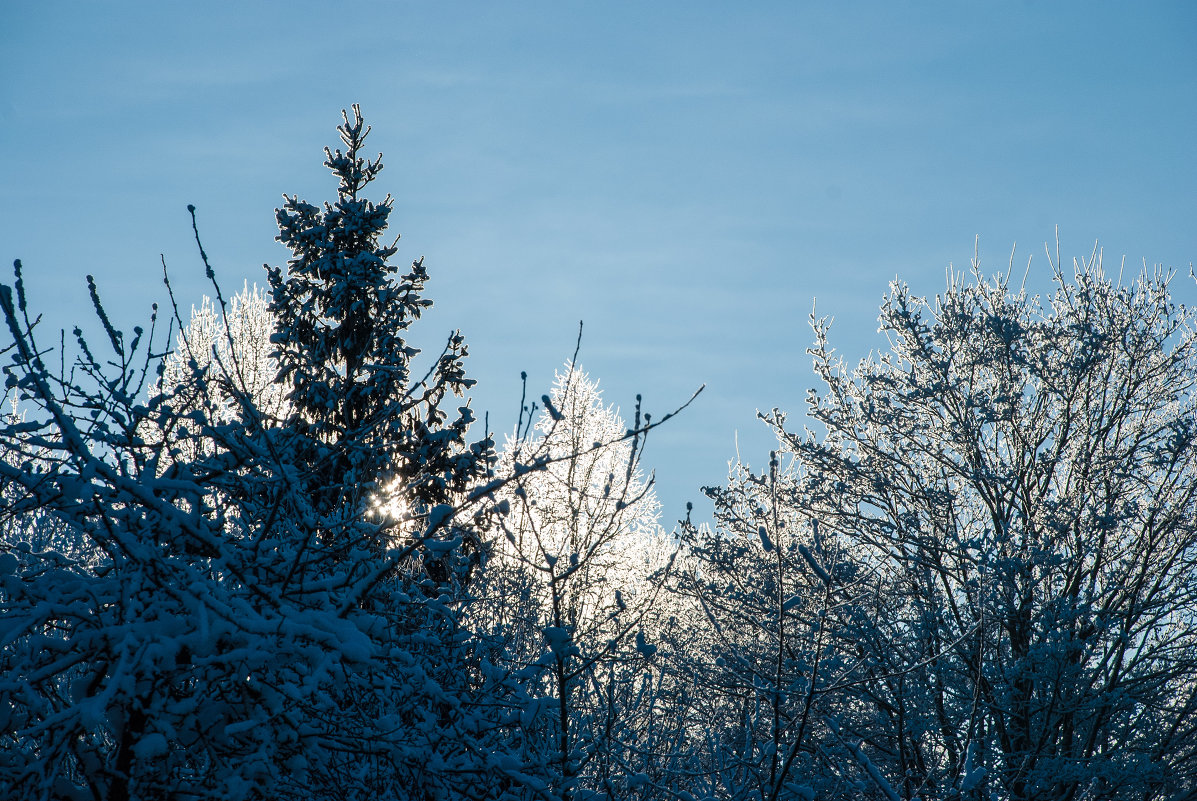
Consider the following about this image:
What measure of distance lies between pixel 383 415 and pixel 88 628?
1317 millimetres

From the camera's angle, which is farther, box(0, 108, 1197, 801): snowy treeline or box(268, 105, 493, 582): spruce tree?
box(268, 105, 493, 582): spruce tree

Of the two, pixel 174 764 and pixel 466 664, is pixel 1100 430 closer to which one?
pixel 466 664

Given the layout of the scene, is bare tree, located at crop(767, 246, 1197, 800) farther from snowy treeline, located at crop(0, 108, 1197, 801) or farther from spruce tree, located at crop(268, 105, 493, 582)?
spruce tree, located at crop(268, 105, 493, 582)

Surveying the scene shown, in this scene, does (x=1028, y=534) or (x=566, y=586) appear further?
(x=1028, y=534)

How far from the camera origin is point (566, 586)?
465cm

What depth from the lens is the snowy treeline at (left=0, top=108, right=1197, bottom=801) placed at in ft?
9.58

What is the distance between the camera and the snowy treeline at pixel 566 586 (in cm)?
292

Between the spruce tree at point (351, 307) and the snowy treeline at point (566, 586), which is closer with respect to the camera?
the snowy treeline at point (566, 586)

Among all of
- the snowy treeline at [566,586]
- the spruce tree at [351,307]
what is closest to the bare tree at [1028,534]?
the snowy treeline at [566,586]

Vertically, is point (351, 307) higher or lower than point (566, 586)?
higher

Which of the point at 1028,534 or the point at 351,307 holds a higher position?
the point at 351,307

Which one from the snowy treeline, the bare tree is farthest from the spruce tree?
the bare tree

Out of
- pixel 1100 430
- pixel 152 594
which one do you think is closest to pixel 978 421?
pixel 1100 430

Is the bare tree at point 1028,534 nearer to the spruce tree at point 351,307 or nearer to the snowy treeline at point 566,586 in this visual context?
the snowy treeline at point 566,586
